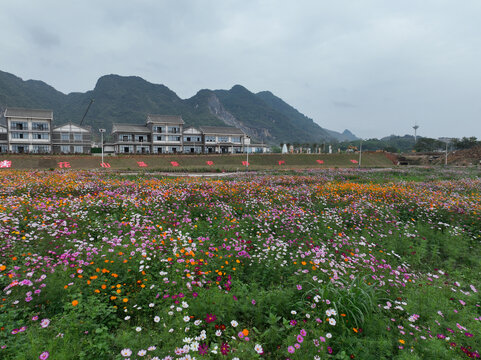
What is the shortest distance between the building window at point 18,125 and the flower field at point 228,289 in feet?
221

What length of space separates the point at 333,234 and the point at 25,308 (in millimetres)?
6821

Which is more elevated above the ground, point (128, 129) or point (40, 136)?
point (128, 129)

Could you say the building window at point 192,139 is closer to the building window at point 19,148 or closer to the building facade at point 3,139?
the building window at point 19,148

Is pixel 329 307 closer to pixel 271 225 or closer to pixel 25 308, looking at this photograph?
pixel 271 225

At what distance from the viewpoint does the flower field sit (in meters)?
2.97

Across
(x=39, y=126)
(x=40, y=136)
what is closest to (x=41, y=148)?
(x=40, y=136)

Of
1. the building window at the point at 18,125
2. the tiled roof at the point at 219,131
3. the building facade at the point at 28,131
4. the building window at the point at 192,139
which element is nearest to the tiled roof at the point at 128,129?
the building window at the point at 192,139

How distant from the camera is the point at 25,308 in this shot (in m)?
3.37

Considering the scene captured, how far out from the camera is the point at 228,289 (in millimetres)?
4156

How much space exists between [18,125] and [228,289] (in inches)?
2936

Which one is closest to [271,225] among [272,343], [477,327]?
[272,343]

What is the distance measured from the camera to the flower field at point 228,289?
2967 mm

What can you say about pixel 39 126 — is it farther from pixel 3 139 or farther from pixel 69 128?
pixel 3 139

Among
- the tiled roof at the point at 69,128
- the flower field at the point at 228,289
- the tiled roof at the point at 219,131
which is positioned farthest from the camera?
the tiled roof at the point at 219,131
